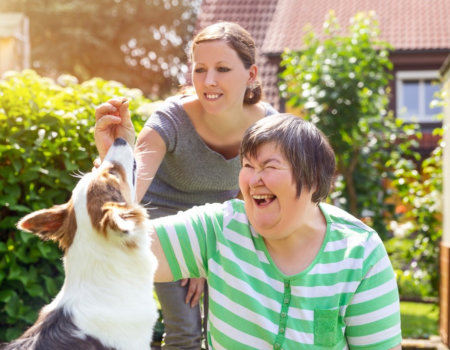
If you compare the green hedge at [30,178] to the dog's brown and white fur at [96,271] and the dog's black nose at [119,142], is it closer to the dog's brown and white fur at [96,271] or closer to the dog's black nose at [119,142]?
the dog's black nose at [119,142]

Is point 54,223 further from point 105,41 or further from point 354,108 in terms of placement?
point 105,41

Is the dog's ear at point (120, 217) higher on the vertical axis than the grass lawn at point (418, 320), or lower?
higher

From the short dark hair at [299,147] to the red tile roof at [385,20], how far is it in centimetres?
1374

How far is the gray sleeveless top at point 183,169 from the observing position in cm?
351

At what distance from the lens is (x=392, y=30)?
684 inches

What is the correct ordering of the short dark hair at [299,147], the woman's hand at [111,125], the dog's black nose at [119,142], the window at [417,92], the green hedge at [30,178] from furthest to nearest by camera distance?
the window at [417,92], the green hedge at [30,178], the woman's hand at [111,125], the dog's black nose at [119,142], the short dark hair at [299,147]

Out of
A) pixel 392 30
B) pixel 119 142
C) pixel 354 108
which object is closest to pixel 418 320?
pixel 354 108

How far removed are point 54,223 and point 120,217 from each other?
0.40 metres

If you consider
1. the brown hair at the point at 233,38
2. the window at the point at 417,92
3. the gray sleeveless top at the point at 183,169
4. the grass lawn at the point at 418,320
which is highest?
the window at the point at 417,92

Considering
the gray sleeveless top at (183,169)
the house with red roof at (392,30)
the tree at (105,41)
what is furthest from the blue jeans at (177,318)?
the tree at (105,41)

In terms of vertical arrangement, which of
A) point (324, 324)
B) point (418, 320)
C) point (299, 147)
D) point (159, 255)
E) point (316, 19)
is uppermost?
point (316, 19)

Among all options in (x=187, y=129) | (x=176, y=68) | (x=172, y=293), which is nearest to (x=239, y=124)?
(x=187, y=129)

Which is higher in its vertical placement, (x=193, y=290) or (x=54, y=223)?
(x=54, y=223)

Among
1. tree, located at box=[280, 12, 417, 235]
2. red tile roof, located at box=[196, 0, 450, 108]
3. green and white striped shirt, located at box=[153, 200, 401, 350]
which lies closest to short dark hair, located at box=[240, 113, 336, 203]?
green and white striped shirt, located at box=[153, 200, 401, 350]
